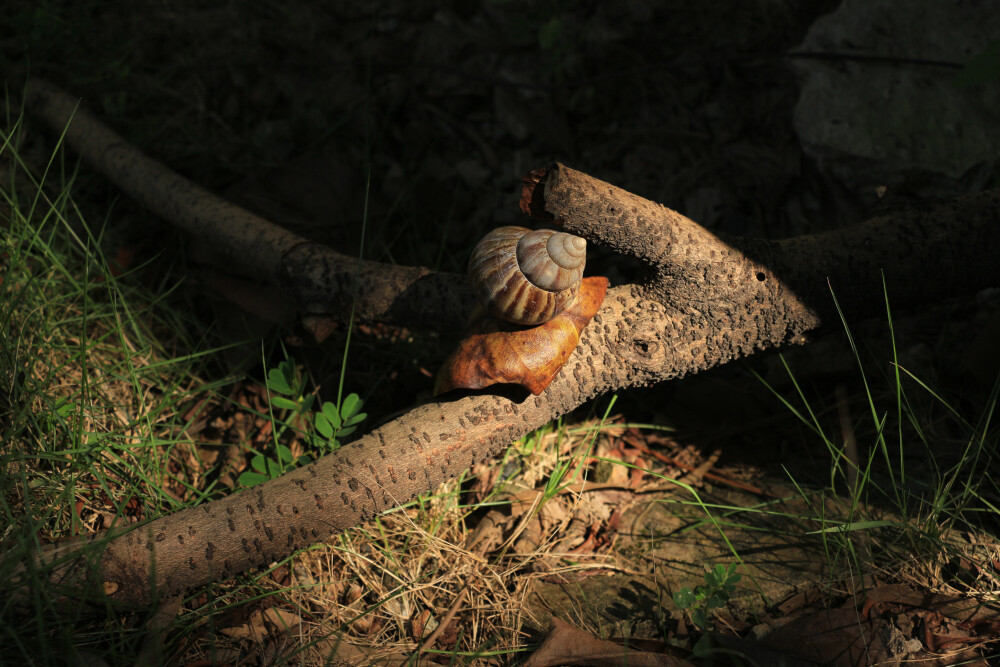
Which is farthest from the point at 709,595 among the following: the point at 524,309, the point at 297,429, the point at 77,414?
the point at 77,414

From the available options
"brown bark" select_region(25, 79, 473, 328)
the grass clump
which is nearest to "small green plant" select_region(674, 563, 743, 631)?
"brown bark" select_region(25, 79, 473, 328)

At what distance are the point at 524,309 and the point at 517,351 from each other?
14cm

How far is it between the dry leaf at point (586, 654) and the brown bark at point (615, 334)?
0.58 meters

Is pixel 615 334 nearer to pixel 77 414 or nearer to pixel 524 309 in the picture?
pixel 524 309

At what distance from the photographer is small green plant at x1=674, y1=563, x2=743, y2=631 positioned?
6.17 feet

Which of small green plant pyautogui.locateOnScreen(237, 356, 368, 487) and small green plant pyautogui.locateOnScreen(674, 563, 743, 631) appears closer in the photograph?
small green plant pyautogui.locateOnScreen(674, 563, 743, 631)

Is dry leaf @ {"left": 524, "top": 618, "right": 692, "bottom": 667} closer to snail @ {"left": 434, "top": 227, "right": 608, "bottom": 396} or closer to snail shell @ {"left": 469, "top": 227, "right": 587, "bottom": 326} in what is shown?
snail @ {"left": 434, "top": 227, "right": 608, "bottom": 396}

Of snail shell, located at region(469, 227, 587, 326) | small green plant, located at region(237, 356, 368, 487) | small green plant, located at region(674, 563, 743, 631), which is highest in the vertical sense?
snail shell, located at region(469, 227, 587, 326)

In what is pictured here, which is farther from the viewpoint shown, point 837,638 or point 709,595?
point 709,595

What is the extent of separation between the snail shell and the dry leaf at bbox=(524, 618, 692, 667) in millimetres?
937

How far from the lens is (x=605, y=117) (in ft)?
11.8

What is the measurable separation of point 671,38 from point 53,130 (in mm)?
3365

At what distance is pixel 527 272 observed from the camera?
1.84 metres

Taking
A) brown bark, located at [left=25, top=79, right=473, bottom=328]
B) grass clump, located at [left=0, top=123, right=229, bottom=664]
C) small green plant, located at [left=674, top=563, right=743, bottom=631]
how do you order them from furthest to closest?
brown bark, located at [left=25, top=79, right=473, bottom=328], small green plant, located at [left=674, top=563, right=743, bottom=631], grass clump, located at [left=0, top=123, right=229, bottom=664]
